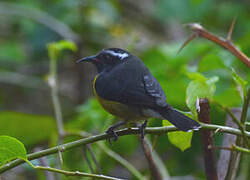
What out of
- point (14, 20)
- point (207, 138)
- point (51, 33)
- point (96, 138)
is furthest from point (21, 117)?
point (14, 20)

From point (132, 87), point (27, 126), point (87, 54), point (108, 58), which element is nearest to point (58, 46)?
point (108, 58)

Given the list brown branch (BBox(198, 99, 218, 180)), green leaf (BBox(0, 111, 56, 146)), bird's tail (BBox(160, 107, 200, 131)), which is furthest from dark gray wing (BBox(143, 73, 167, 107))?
green leaf (BBox(0, 111, 56, 146))

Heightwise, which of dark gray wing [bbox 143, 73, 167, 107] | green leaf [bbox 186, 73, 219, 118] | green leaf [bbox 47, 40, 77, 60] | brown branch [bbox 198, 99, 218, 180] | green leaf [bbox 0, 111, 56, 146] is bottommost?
brown branch [bbox 198, 99, 218, 180]

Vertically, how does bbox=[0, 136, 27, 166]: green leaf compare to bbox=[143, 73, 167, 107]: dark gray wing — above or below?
below

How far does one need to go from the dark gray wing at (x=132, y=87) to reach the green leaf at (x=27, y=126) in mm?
910

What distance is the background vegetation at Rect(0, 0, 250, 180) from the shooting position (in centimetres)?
276

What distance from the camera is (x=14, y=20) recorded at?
4977 mm

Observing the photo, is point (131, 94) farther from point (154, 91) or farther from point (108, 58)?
point (108, 58)

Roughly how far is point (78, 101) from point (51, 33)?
827 mm

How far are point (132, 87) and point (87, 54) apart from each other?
10.0 ft

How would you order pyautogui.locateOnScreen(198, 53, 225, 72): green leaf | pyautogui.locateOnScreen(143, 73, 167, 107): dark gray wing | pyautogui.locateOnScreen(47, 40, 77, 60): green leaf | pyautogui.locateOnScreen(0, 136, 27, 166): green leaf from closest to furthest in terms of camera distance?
1. pyautogui.locateOnScreen(0, 136, 27, 166): green leaf
2. pyautogui.locateOnScreen(143, 73, 167, 107): dark gray wing
3. pyautogui.locateOnScreen(198, 53, 225, 72): green leaf
4. pyautogui.locateOnScreen(47, 40, 77, 60): green leaf

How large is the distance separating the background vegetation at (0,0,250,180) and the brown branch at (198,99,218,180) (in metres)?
1.22

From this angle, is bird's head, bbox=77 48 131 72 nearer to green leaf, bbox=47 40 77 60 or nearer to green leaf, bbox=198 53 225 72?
green leaf, bbox=47 40 77 60

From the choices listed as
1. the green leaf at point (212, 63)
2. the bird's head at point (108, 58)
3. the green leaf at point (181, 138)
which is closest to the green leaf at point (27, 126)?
the bird's head at point (108, 58)
